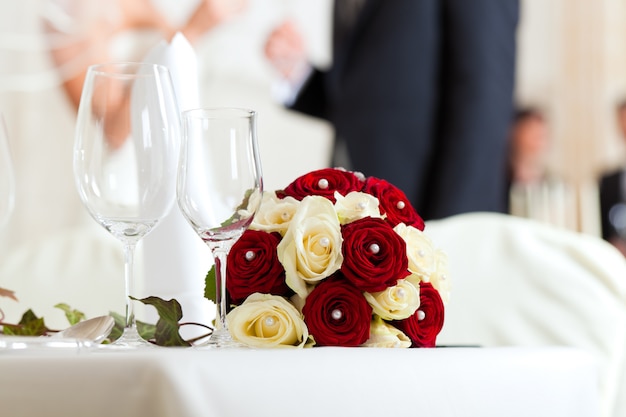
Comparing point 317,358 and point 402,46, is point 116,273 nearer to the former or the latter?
point 317,358

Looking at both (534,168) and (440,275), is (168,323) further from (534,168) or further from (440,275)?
(534,168)

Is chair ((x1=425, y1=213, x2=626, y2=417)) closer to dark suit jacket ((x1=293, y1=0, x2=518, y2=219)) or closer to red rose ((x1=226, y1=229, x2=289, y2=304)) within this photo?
red rose ((x1=226, y1=229, x2=289, y2=304))

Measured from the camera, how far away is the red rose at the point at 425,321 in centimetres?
61

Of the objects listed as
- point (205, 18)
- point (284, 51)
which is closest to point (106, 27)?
point (205, 18)

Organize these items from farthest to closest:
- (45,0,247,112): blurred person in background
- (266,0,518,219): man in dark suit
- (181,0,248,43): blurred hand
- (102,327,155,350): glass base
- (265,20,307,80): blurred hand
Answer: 1. (45,0,247,112): blurred person in background
2. (181,0,248,43): blurred hand
3. (265,20,307,80): blurred hand
4. (266,0,518,219): man in dark suit
5. (102,327,155,350): glass base

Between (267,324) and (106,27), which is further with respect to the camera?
(106,27)

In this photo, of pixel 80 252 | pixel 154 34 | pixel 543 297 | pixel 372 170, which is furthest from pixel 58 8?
pixel 543 297

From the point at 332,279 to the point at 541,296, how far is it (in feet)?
1.91

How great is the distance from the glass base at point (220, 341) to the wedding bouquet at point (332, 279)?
0.02 meters

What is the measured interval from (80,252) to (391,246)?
885 millimetres

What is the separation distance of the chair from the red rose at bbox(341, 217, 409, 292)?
1.60 ft

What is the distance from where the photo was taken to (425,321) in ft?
2.04

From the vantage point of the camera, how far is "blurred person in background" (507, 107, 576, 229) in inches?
231

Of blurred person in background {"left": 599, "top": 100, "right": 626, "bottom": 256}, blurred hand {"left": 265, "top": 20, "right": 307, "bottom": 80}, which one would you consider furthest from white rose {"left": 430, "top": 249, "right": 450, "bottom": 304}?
blurred person in background {"left": 599, "top": 100, "right": 626, "bottom": 256}
